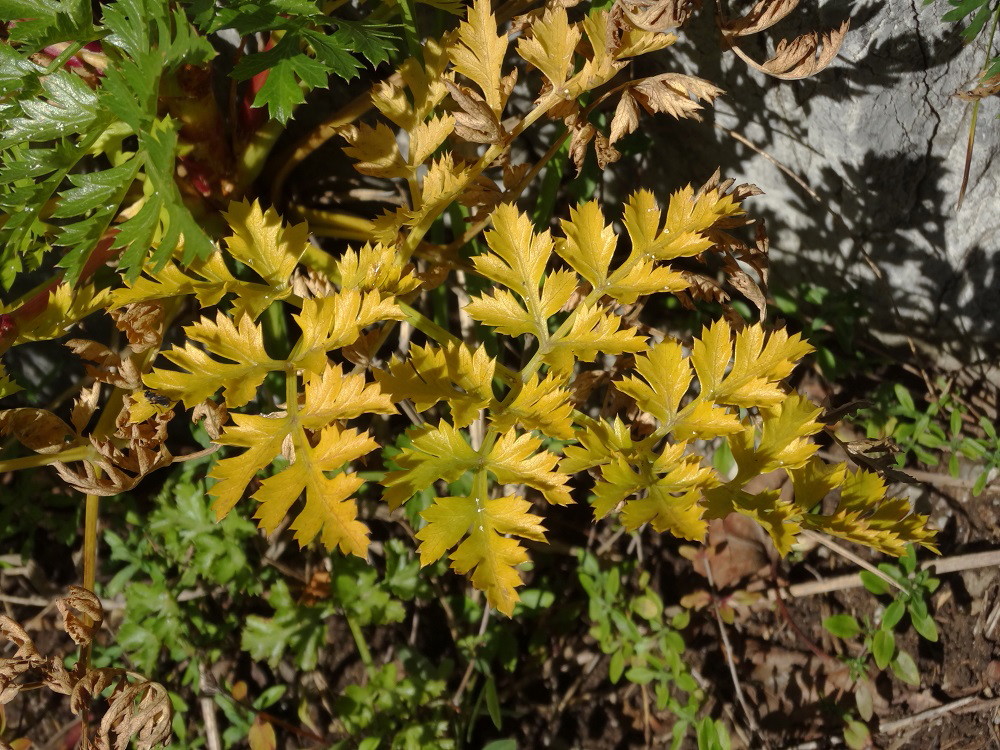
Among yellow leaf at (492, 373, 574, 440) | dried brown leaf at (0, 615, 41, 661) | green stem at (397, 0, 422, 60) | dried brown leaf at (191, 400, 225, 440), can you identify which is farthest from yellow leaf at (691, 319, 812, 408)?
dried brown leaf at (0, 615, 41, 661)

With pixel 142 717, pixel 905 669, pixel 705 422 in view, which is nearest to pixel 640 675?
pixel 905 669

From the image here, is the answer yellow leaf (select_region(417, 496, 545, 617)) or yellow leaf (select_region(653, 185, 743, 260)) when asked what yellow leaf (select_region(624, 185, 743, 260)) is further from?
yellow leaf (select_region(417, 496, 545, 617))

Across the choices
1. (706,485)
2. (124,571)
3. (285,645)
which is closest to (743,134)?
(706,485)

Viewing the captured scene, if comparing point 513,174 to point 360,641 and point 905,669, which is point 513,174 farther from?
point 905,669

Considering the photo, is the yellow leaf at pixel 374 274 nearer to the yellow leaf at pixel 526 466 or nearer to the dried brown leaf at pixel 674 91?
the yellow leaf at pixel 526 466

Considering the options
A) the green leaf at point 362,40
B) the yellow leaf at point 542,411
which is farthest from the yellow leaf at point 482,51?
the yellow leaf at point 542,411

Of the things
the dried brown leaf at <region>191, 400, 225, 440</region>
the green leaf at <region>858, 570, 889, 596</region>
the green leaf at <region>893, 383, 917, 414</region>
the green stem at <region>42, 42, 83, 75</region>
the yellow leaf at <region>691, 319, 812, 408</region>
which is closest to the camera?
the green stem at <region>42, 42, 83, 75</region>
